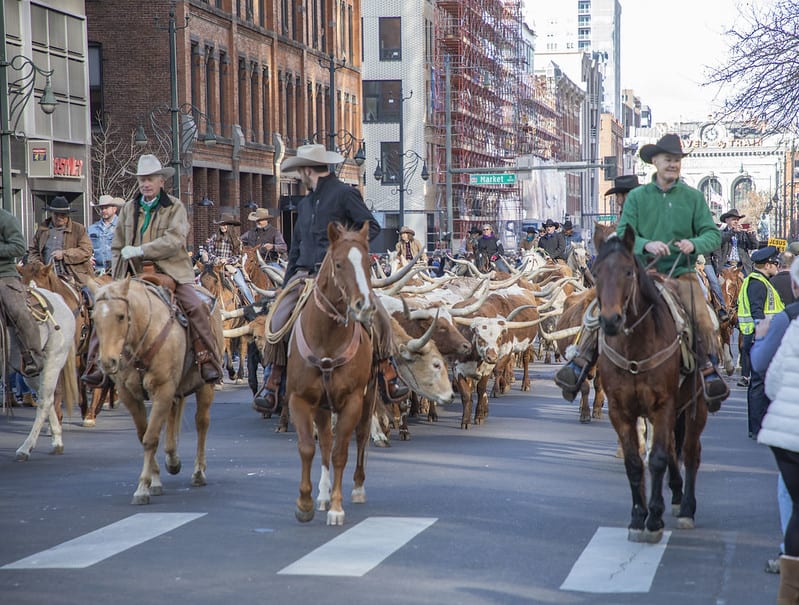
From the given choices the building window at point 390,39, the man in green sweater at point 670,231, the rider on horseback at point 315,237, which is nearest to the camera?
the man in green sweater at point 670,231

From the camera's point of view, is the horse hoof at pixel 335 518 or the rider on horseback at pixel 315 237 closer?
the horse hoof at pixel 335 518

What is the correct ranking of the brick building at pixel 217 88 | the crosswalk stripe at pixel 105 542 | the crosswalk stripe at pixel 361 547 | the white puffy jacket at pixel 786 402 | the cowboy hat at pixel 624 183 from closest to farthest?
the white puffy jacket at pixel 786 402, the crosswalk stripe at pixel 361 547, the crosswalk stripe at pixel 105 542, the cowboy hat at pixel 624 183, the brick building at pixel 217 88

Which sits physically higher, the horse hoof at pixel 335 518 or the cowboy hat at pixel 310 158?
the cowboy hat at pixel 310 158

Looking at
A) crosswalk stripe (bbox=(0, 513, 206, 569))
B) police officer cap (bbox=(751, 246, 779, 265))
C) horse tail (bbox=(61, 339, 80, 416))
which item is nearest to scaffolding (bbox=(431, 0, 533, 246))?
police officer cap (bbox=(751, 246, 779, 265))

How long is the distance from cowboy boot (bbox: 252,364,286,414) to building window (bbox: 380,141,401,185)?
63.8 meters

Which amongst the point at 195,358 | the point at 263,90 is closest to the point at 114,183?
the point at 263,90

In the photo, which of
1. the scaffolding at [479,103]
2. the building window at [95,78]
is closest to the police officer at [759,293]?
the building window at [95,78]

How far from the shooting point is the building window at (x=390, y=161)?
2965 inches

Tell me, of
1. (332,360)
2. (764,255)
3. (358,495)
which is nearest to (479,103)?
(764,255)

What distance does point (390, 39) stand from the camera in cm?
7831

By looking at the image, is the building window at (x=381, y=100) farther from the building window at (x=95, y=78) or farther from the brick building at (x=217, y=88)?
the building window at (x=95, y=78)

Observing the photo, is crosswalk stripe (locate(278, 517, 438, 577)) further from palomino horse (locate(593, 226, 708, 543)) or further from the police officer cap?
the police officer cap

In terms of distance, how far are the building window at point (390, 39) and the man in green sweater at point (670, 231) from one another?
68.4 meters

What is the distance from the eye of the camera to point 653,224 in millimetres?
10734
